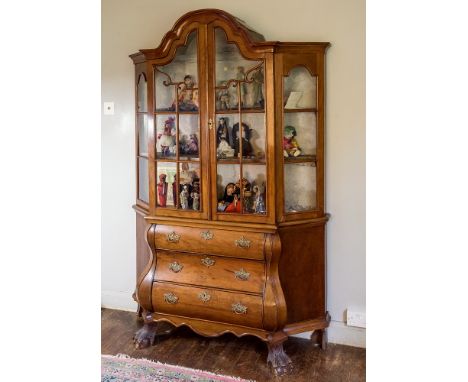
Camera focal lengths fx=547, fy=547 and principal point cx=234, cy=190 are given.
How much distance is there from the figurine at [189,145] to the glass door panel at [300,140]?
1.75 ft

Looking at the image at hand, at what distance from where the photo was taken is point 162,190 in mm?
3410

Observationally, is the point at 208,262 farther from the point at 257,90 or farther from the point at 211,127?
the point at 257,90

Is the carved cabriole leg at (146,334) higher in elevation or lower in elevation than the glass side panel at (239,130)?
lower

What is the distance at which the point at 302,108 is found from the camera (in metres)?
3.19

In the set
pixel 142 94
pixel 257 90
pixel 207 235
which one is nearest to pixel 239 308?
pixel 207 235

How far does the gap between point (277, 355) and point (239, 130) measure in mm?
1299

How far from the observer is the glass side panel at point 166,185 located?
A: 11.0ft

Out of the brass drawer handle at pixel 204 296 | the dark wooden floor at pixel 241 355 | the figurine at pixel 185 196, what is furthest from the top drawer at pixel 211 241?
the dark wooden floor at pixel 241 355

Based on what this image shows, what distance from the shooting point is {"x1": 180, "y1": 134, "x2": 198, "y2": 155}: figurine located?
3270 millimetres

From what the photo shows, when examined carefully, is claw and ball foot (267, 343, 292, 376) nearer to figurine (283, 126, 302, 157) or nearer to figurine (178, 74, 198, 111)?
figurine (283, 126, 302, 157)

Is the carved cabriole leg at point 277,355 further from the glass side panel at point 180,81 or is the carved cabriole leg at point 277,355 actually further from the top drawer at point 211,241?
the glass side panel at point 180,81
